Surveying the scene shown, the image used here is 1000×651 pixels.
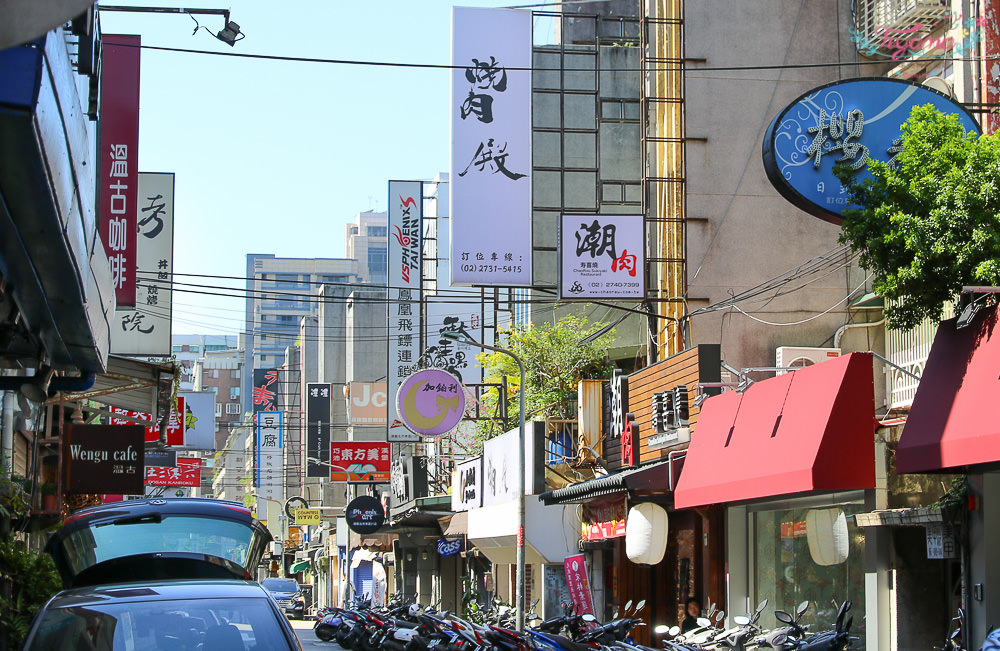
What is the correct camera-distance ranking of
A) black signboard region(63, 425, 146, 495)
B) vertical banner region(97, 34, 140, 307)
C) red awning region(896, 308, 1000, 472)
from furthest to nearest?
black signboard region(63, 425, 146, 495) → vertical banner region(97, 34, 140, 307) → red awning region(896, 308, 1000, 472)

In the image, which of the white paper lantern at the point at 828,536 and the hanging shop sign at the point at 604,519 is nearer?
the white paper lantern at the point at 828,536

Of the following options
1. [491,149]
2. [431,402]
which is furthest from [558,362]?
[491,149]

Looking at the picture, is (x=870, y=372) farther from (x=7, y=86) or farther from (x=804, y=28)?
(x=804, y=28)

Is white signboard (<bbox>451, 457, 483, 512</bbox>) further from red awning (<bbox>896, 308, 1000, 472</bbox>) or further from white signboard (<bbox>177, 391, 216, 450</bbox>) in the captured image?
white signboard (<bbox>177, 391, 216, 450</bbox>)

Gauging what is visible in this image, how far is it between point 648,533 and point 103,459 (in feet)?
32.1

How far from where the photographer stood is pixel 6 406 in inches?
744

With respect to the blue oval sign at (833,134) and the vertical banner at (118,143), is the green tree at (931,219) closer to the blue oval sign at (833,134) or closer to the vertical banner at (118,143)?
the blue oval sign at (833,134)

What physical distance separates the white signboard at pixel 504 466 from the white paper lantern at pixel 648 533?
6.36 m

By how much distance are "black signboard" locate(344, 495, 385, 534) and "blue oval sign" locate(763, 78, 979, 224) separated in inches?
1165

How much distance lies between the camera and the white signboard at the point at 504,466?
93.8ft

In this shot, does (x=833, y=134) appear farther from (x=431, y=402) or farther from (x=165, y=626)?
(x=431, y=402)

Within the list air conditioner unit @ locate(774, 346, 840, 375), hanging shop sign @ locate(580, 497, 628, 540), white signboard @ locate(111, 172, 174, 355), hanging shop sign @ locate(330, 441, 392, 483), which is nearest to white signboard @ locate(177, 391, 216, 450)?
hanging shop sign @ locate(330, 441, 392, 483)

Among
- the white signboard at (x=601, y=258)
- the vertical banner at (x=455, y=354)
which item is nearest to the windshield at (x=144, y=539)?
the white signboard at (x=601, y=258)

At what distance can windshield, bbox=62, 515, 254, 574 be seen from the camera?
41.7ft
